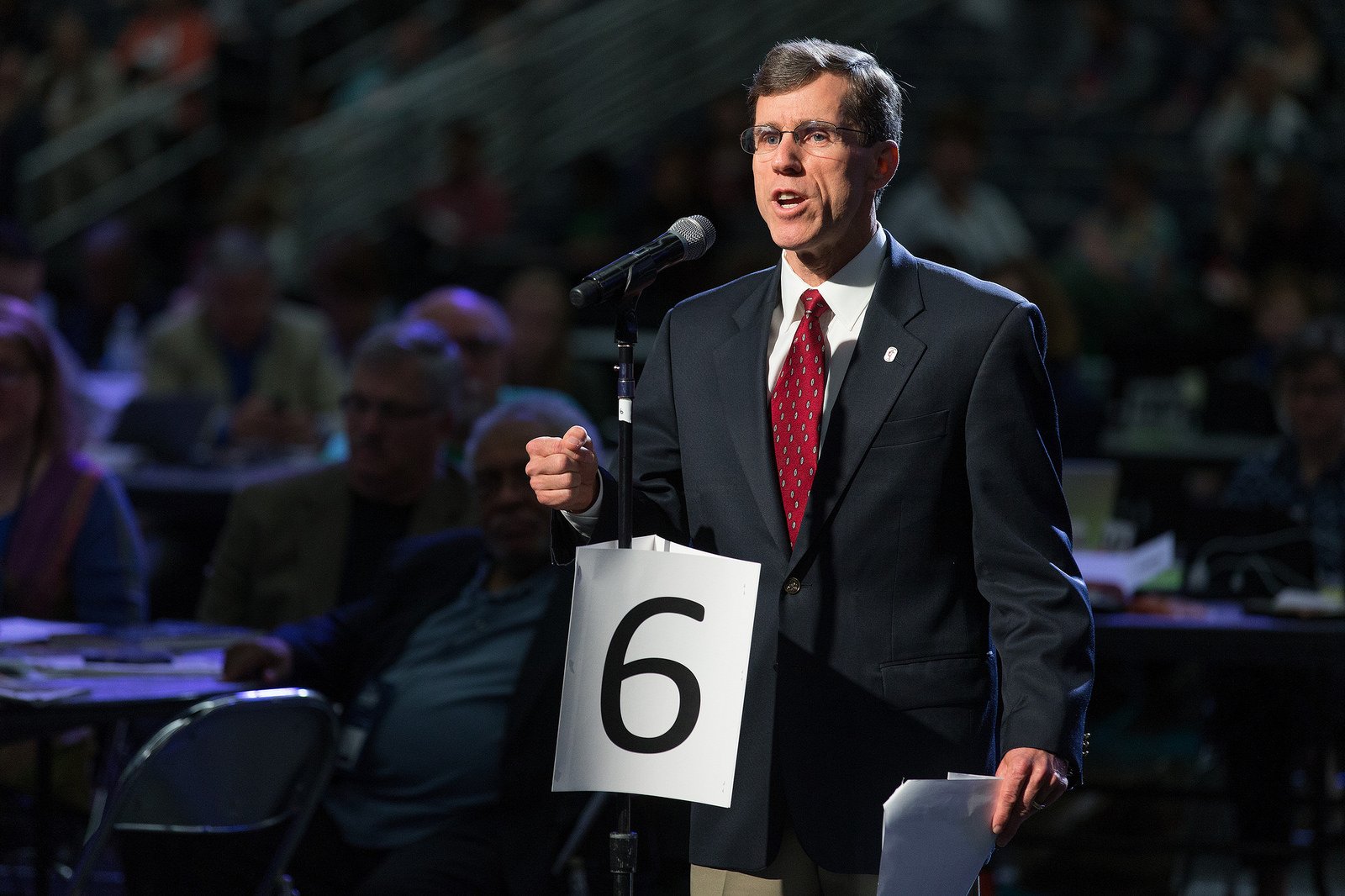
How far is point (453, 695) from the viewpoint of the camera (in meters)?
3.53

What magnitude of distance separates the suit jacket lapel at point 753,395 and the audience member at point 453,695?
1221mm

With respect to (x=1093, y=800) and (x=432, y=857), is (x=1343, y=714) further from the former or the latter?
(x=432, y=857)

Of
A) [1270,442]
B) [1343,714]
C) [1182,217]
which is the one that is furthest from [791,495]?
[1182,217]

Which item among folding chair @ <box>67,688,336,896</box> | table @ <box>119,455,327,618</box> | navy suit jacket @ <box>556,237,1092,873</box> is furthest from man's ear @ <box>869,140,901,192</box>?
table @ <box>119,455,327,618</box>

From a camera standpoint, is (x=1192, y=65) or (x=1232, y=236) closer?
(x=1232, y=236)

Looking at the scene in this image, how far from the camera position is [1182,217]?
10750mm

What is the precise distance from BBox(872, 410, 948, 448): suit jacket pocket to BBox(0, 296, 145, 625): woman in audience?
2.34 metres

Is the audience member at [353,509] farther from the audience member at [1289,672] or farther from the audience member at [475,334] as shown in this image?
the audience member at [1289,672]

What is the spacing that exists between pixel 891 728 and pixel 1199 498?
4.58 metres

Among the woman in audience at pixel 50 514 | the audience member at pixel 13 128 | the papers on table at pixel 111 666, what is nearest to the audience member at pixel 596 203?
the audience member at pixel 13 128

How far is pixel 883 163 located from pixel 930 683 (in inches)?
→ 26.1

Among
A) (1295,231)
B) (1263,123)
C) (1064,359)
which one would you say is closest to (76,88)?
(1064,359)

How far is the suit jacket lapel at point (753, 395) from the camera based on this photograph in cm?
213

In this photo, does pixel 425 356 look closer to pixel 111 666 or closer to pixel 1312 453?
pixel 111 666
